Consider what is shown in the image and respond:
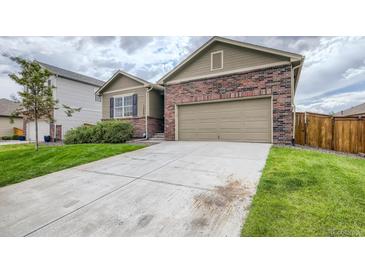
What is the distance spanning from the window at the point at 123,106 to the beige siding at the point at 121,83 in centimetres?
79

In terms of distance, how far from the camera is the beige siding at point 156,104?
39.1 ft

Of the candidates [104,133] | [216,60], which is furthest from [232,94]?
[104,133]

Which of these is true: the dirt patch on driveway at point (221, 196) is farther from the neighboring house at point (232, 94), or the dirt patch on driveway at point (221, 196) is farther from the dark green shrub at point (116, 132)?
the dark green shrub at point (116, 132)

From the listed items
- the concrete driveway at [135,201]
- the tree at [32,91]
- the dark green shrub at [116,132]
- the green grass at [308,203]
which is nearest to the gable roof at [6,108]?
the tree at [32,91]

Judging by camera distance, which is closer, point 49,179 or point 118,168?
point 49,179

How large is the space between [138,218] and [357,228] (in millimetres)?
2646

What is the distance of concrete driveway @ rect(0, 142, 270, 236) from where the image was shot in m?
2.21

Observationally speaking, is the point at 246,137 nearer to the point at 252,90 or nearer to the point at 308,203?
the point at 252,90

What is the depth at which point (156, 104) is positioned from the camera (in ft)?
40.4

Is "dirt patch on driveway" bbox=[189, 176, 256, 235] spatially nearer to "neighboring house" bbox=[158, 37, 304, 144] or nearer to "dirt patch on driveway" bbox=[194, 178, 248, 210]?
"dirt patch on driveway" bbox=[194, 178, 248, 210]

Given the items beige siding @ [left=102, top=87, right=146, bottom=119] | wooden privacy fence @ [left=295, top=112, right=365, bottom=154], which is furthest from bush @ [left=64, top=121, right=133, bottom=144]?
wooden privacy fence @ [left=295, top=112, right=365, bottom=154]
